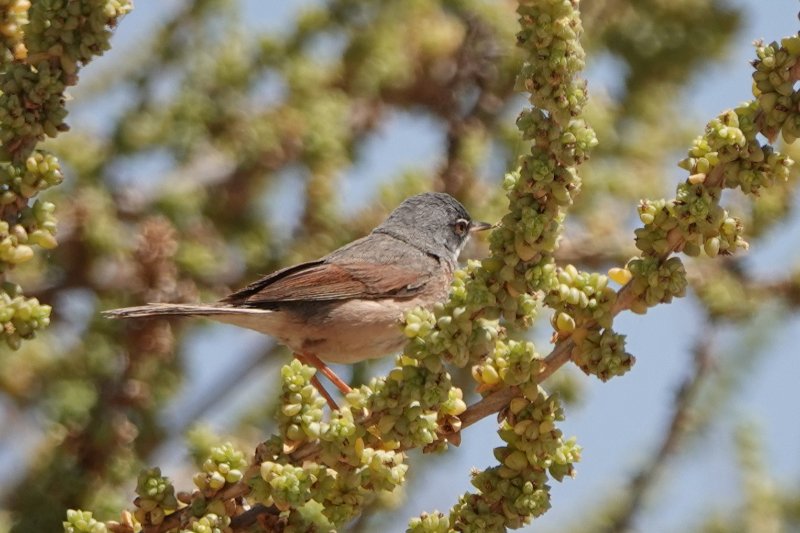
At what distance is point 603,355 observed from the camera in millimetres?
2457

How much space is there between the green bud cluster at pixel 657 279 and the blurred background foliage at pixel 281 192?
1.30 m

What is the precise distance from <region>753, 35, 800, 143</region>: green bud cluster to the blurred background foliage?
1.69m

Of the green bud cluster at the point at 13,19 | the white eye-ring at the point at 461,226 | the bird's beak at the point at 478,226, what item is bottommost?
the green bud cluster at the point at 13,19

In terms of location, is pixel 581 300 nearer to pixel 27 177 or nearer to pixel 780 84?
pixel 780 84

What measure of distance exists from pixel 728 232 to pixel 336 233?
8.00 ft

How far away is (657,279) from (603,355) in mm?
203

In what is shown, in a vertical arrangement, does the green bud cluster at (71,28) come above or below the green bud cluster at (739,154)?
above

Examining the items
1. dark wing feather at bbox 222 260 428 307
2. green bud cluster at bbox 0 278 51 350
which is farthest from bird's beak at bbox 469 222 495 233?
green bud cluster at bbox 0 278 51 350

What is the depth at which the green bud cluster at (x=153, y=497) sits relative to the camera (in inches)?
102

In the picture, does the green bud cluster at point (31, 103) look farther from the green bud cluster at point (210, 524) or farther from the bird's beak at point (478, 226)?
the bird's beak at point (478, 226)

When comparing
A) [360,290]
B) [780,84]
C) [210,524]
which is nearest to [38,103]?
[210,524]

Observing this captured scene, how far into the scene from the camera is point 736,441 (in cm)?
398

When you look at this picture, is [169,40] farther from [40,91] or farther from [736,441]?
[736,441]

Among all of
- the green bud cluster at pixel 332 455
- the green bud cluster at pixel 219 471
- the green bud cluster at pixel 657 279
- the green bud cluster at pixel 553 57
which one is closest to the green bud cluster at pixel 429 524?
the green bud cluster at pixel 332 455
